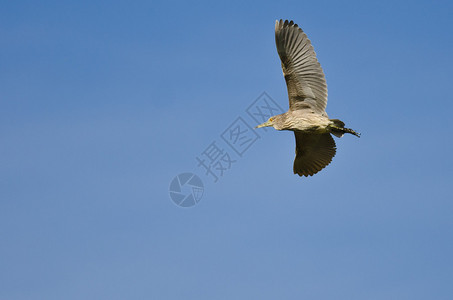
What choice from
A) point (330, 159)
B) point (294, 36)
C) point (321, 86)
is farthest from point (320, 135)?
point (294, 36)

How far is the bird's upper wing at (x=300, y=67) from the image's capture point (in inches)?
648

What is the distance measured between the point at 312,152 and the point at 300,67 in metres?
3.54

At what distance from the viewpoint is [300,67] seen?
54.4 ft

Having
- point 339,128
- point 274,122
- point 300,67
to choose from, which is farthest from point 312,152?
point 300,67

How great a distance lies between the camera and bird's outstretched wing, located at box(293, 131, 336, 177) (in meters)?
18.8

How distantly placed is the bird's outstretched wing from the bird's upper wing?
6.14ft

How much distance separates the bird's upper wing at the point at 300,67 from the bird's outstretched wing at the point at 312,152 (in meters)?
1.87

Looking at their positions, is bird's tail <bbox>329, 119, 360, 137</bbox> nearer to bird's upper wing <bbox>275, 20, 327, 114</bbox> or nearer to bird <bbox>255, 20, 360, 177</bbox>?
bird <bbox>255, 20, 360, 177</bbox>

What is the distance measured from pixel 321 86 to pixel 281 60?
1.28 m

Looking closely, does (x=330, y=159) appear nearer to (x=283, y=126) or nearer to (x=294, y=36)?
(x=283, y=126)

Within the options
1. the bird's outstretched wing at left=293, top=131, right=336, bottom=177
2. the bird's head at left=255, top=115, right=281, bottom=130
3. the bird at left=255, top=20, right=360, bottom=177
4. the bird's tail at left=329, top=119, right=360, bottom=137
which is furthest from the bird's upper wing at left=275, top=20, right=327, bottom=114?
the bird's outstretched wing at left=293, top=131, right=336, bottom=177

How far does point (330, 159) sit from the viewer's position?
63.2 feet

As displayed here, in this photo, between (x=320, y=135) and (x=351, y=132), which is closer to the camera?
(x=351, y=132)

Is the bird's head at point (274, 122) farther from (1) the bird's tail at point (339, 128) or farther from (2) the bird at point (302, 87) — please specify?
(1) the bird's tail at point (339, 128)
